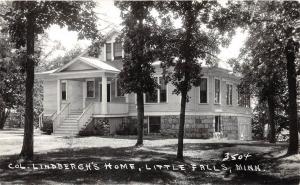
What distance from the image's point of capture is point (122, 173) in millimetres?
12570

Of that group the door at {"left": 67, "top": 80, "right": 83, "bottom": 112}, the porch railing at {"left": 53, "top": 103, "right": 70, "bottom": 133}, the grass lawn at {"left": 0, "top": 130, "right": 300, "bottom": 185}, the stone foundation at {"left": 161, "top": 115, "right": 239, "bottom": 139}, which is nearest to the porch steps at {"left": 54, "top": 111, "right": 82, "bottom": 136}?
the porch railing at {"left": 53, "top": 103, "right": 70, "bottom": 133}

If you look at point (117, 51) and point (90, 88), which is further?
point (90, 88)

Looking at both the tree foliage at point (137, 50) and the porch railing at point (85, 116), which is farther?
the porch railing at point (85, 116)

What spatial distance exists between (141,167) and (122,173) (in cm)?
112

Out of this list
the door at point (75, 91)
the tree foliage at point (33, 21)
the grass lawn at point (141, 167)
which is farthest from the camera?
the door at point (75, 91)

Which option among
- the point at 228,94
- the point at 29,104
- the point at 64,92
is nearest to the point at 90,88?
the point at 64,92

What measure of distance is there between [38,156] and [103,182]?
16.4 ft

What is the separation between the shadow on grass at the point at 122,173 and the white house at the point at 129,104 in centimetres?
1062

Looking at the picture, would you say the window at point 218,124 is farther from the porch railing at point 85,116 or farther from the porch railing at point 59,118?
the porch railing at point 59,118

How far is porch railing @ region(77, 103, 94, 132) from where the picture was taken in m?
26.2

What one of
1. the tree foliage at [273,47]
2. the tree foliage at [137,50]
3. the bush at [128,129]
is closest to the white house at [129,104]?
the bush at [128,129]

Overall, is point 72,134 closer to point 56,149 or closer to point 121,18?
point 56,149

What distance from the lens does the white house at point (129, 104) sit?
2741 centimetres

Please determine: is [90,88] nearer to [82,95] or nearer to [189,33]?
[82,95]
